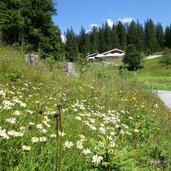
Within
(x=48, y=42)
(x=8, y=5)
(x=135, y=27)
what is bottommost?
Answer: (x=48, y=42)

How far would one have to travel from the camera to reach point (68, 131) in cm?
404

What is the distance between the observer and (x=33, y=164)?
9.24ft

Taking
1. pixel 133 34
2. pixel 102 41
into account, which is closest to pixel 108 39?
pixel 102 41

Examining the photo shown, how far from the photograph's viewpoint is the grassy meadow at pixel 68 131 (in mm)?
2793

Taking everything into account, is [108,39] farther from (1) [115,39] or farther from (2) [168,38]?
(2) [168,38]

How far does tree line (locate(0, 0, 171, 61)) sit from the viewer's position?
25672mm

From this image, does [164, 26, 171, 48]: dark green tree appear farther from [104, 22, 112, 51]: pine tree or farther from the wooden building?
[104, 22, 112, 51]: pine tree

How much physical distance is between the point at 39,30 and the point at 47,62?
932 inches

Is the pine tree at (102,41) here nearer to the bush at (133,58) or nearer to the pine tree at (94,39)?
the pine tree at (94,39)

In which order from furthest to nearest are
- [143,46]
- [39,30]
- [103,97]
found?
[143,46], [39,30], [103,97]

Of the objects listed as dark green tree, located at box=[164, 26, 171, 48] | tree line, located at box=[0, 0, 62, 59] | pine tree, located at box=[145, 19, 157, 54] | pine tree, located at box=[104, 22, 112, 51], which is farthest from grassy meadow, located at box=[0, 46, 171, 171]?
pine tree, located at box=[104, 22, 112, 51]

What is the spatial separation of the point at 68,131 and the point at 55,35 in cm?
3354

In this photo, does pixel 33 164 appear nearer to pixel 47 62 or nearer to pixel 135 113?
pixel 135 113

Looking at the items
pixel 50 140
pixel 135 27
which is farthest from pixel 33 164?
pixel 135 27
